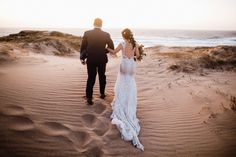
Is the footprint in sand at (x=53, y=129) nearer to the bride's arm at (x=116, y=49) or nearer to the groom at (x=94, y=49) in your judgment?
the groom at (x=94, y=49)

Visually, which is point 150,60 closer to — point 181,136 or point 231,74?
point 231,74

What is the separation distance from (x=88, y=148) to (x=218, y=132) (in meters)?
2.85

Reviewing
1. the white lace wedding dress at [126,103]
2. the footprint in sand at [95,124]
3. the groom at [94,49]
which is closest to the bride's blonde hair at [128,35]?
the white lace wedding dress at [126,103]

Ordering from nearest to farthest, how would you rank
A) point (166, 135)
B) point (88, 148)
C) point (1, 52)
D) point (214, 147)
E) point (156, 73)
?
point (88, 148)
point (214, 147)
point (166, 135)
point (1, 52)
point (156, 73)

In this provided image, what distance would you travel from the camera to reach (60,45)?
1414 cm

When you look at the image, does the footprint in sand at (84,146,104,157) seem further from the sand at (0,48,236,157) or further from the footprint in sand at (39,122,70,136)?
the footprint in sand at (39,122,70,136)

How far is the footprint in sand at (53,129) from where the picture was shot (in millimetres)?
3959

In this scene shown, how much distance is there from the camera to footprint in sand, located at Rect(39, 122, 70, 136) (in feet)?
13.0

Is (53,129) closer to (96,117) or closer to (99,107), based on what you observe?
(96,117)

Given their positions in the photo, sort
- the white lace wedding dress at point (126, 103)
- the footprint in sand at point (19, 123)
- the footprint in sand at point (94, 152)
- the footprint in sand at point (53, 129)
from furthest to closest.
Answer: the white lace wedding dress at point (126, 103)
the footprint in sand at point (53, 129)
the footprint in sand at point (19, 123)
the footprint in sand at point (94, 152)

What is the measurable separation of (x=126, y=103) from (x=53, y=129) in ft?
5.48

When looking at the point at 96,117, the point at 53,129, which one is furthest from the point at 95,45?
the point at 53,129

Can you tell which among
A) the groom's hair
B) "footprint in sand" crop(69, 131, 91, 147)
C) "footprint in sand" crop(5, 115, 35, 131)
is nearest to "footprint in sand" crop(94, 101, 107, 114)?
"footprint in sand" crop(69, 131, 91, 147)

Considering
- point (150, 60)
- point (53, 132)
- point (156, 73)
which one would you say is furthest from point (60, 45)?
point (53, 132)
